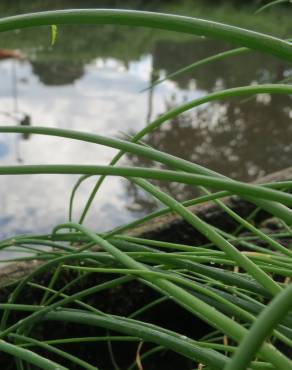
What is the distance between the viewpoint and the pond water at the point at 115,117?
4.79 ft

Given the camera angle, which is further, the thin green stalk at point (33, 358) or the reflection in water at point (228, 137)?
the reflection in water at point (228, 137)

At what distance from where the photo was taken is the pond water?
1.46 metres

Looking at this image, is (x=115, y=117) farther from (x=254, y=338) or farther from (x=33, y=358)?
(x=254, y=338)

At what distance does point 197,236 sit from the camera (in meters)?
0.75

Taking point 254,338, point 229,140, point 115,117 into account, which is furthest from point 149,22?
point 115,117

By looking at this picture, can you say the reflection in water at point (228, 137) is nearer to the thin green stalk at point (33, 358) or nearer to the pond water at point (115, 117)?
the pond water at point (115, 117)

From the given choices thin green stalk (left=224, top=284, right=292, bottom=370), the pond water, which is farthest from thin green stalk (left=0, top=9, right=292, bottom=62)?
the pond water

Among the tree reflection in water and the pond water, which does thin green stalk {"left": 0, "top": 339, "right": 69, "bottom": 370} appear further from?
the tree reflection in water

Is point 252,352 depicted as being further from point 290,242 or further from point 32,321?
point 290,242

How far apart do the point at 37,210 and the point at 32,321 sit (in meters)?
1.04

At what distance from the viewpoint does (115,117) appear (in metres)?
2.07

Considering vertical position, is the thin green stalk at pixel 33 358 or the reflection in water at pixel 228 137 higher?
the thin green stalk at pixel 33 358

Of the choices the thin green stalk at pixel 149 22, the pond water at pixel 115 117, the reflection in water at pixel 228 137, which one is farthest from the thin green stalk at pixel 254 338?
the reflection in water at pixel 228 137

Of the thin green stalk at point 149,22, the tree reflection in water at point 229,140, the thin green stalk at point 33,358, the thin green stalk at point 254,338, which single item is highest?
the thin green stalk at point 149,22
